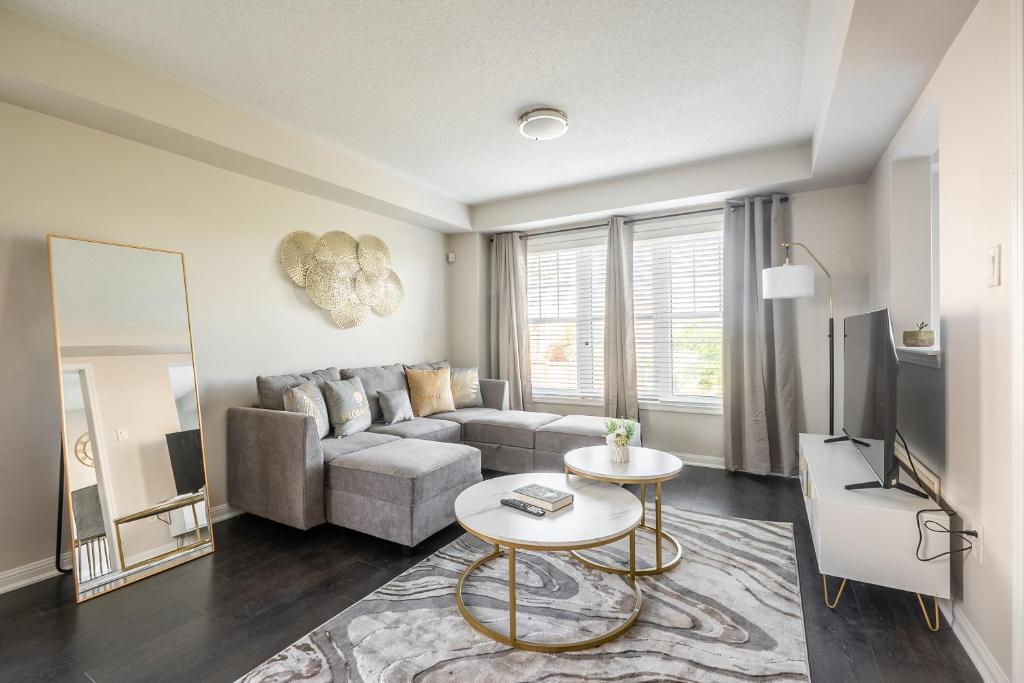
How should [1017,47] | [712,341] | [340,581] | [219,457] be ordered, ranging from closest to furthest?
[1017,47] < [340,581] < [219,457] < [712,341]

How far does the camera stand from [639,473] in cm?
242

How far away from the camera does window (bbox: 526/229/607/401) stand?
196 inches

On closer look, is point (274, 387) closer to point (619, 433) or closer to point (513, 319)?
point (619, 433)

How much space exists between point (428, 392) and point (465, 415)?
404 mm

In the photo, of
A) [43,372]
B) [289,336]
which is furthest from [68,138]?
[289,336]

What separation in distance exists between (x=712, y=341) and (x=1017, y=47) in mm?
3122

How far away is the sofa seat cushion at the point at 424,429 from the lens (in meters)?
3.59

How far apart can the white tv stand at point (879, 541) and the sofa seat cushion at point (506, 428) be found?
217 cm

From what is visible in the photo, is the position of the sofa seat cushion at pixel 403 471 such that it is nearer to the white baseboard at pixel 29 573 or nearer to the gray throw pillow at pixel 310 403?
the gray throw pillow at pixel 310 403

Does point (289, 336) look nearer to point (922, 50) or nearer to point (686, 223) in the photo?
point (686, 223)

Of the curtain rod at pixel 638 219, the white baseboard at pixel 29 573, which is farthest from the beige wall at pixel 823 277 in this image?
the white baseboard at pixel 29 573

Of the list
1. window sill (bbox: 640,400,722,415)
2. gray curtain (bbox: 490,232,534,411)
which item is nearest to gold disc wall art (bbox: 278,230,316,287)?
gray curtain (bbox: 490,232,534,411)

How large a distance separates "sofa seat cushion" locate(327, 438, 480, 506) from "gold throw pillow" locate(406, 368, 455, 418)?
122 cm

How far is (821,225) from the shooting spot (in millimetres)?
3871
